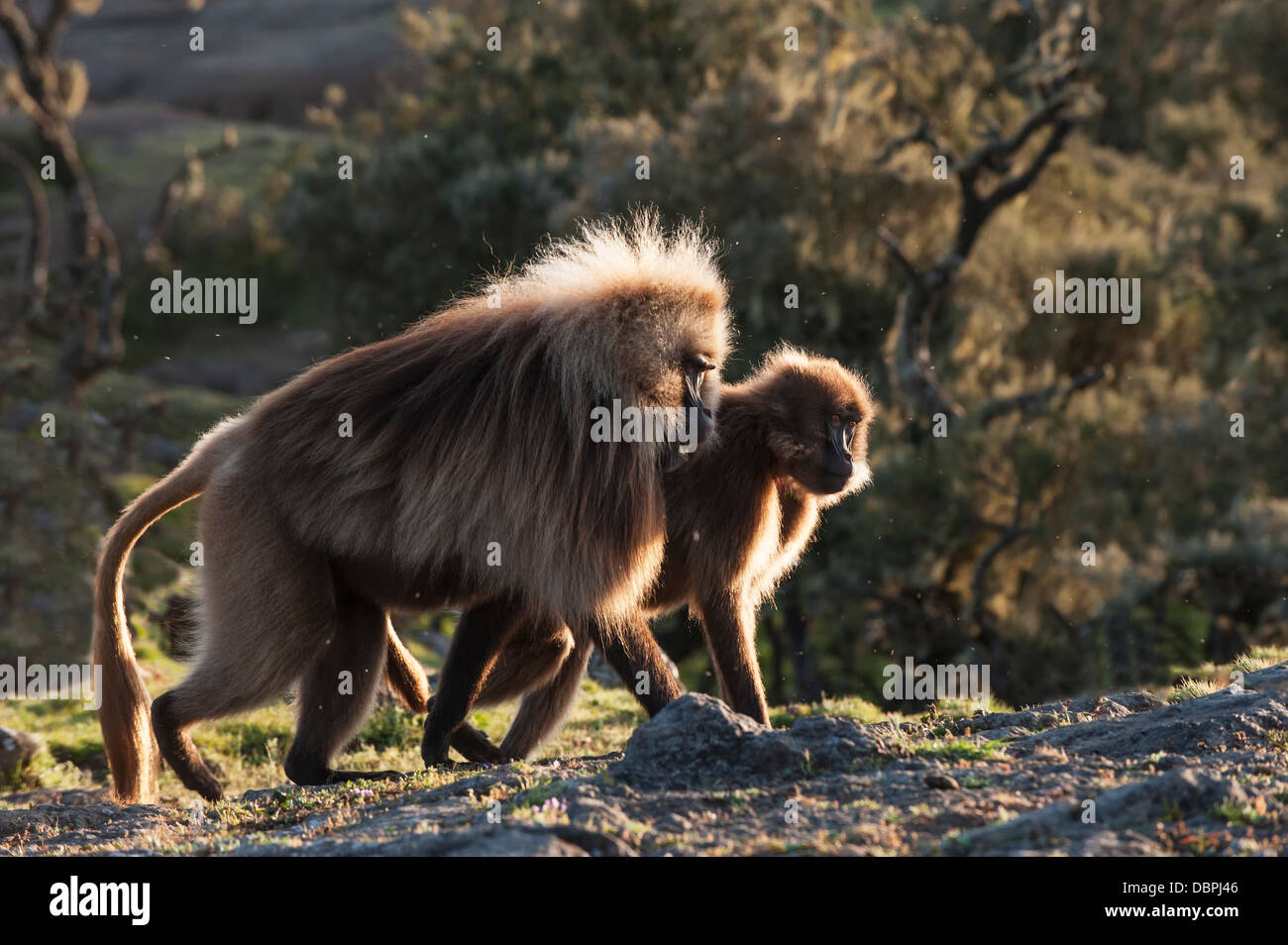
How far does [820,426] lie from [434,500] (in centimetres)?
203

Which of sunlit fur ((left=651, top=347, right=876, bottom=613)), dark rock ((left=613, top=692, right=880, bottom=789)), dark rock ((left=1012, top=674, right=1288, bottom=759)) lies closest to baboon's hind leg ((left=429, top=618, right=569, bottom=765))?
sunlit fur ((left=651, top=347, right=876, bottom=613))

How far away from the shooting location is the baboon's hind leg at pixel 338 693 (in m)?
6.71

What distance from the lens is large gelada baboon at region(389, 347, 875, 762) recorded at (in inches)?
261

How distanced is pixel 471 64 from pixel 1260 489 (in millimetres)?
17367

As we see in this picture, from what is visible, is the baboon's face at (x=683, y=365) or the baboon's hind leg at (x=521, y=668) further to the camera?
the baboon's hind leg at (x=521, y=668)

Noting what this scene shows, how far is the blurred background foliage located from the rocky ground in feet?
27.9

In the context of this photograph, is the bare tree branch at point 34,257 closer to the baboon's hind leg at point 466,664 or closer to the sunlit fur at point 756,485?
the baboon's hind leg at point 466,664

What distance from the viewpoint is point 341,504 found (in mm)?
6363

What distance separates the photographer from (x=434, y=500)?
628cm

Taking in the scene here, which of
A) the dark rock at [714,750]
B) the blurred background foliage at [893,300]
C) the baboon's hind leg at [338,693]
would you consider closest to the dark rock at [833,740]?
the dark rock at [714,750]

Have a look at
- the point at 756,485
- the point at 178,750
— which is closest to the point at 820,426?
the point at 756,485

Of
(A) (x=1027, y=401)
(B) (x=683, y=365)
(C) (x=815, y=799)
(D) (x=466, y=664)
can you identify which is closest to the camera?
(C) (x=815, y=799)

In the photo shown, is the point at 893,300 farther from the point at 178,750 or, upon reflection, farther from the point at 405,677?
the point at 178,750

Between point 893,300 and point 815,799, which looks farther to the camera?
point 893,300
